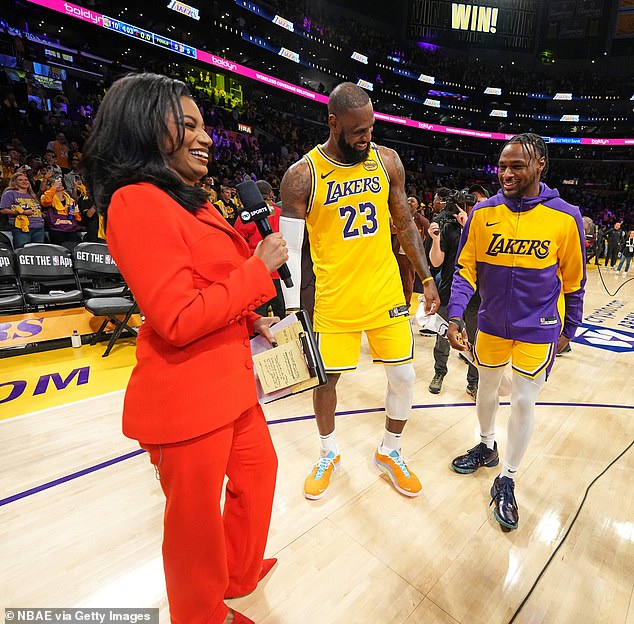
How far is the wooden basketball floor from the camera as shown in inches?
60.2

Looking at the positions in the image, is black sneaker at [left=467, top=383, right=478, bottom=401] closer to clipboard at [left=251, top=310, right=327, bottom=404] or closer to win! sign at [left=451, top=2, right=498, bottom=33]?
clipboard at [left=251, top=310, right=327, bottom=404]

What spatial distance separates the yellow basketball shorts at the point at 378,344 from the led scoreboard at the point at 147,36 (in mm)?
14583

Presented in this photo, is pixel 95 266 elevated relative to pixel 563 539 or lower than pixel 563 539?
elevated

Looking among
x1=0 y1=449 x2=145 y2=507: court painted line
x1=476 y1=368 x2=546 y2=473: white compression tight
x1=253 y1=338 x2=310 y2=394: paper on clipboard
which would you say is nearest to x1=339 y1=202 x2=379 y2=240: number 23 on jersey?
x1=253 y1=338 x2=310 y2=394: paper on clipboard

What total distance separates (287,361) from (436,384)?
99.4 inches

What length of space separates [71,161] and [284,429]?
961 cm

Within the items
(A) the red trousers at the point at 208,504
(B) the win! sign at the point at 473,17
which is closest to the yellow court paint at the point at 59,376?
(A) the red trousers at the point at 208,504

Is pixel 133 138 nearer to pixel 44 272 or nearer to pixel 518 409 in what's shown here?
pixel 518 409

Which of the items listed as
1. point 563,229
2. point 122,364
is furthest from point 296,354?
point 122,364

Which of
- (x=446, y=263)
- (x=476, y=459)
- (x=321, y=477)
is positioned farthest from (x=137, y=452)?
(x=446, y=263)

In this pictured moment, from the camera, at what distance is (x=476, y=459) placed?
2338 millimetres

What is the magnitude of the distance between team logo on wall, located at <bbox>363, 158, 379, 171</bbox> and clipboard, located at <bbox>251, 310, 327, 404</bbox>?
0.98 meters

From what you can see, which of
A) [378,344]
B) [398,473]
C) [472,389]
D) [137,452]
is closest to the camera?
[378,344]

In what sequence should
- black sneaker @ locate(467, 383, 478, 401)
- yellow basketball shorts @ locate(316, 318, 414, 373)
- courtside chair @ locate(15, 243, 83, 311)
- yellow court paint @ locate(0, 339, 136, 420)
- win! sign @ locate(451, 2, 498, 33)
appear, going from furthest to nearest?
win! sign @ locate(451, 2, 498, 33) → courtside chair @ locate(15, 243, 83, 311) → black sneaker @ locate(467, 383, 478, 401) → yellow court paint @ locate(0, 339, 136, 420) → yellow basketball shorts @ locate(316, 318, 414, 373)
